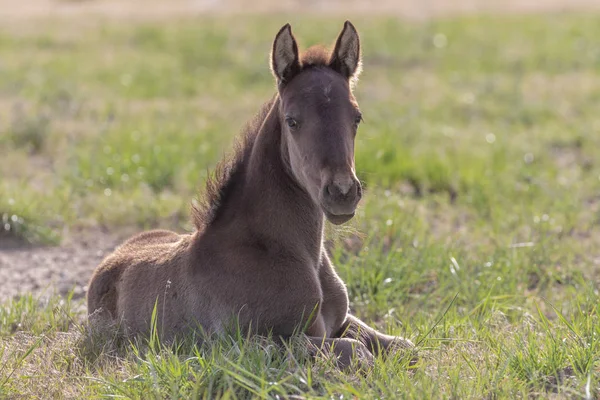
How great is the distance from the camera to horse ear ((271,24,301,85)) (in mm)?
4133

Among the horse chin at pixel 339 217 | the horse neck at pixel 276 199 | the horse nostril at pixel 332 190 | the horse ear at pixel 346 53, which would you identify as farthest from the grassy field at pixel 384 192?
the horse ear at pixel 346 53

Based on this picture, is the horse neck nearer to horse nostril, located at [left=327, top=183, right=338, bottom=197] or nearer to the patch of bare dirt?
horse nostril, located at [left=327, top=183, right=338, bottom=197]

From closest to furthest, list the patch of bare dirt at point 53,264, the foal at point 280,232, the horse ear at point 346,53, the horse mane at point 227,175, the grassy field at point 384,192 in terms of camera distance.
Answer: the grassy field at point 384,192, the foal at point 280,232, the horse ear at point 346,53, the horse mane at point 227,175, the patch of bare dirt at point 53,264

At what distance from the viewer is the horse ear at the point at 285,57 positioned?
163 inches

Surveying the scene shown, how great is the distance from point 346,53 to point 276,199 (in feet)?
2.69

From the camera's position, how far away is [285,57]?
4180mm

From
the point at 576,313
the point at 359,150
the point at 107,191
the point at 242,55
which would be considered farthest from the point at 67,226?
the point at 242,55

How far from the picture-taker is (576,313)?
4977 millimetres

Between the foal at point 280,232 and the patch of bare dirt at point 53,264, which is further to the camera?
the patch of bare dirt at point 53,264

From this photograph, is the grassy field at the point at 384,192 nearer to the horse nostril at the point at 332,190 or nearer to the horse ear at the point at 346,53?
the horse nostril at the point at 332,190

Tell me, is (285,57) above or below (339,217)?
above

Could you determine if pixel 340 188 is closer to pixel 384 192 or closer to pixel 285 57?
pixel 285 57

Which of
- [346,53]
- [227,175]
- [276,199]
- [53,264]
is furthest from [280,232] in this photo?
[53,264]

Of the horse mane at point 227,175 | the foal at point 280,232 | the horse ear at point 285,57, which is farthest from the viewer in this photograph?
the horse mane at point 227,175
